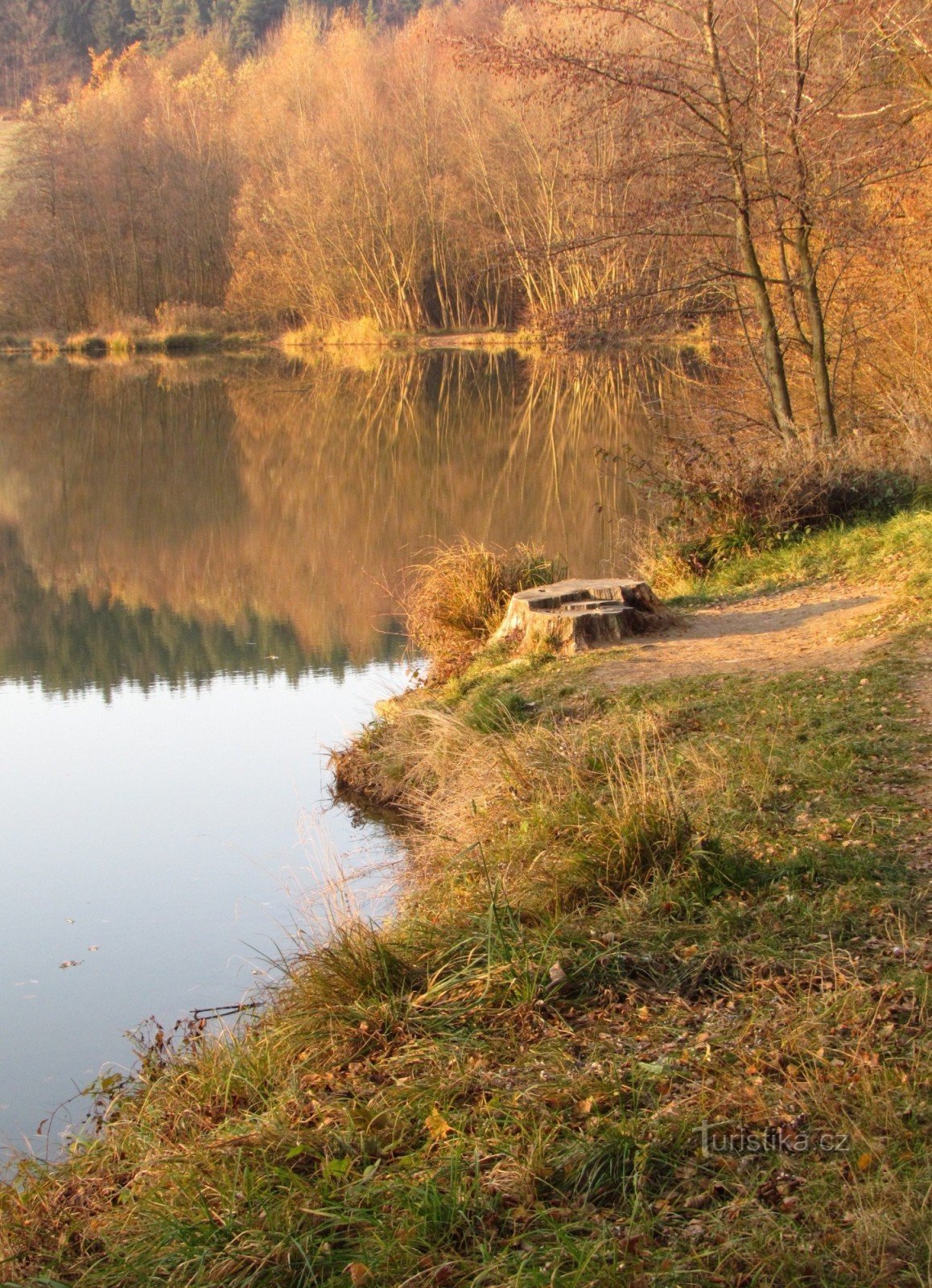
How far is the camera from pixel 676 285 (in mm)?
12039

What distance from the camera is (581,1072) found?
132 inches

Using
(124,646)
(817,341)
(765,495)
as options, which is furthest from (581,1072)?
(817,341)

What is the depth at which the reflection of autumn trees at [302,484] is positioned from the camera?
14.2m

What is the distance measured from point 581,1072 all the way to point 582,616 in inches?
212

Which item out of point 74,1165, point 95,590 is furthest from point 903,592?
point 95,590

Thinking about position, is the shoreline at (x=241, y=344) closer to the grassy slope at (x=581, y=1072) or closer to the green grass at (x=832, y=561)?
the green grass at (x=832, y=561)

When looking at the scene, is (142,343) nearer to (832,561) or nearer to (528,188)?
(528,188)

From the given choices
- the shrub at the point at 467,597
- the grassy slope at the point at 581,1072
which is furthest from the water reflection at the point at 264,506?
the grassy slope at the point at 581,1072

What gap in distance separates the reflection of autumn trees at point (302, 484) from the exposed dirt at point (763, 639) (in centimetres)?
264

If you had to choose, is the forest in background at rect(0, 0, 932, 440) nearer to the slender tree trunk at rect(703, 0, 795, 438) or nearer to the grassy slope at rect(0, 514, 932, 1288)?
the slender tree trunk at rect(703, 0, 795, 438)

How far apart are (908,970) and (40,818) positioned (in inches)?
229

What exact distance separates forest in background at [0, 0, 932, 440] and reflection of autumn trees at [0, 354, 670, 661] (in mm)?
2139

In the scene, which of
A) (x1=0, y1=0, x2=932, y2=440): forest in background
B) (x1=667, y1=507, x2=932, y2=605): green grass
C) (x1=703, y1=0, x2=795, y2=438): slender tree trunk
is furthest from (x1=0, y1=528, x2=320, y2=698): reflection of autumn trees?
(x1=703, y1=0, x2=795, y2=438): slender tree trunk

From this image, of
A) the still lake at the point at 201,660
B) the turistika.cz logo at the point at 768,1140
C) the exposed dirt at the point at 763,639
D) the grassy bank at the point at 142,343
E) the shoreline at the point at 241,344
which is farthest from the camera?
the grassy bank at the point at 142,343
